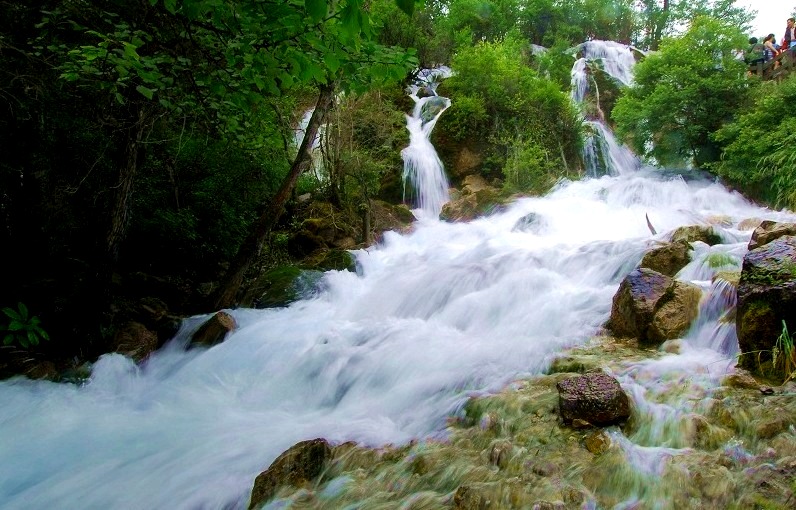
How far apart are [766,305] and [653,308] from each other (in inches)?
39.8

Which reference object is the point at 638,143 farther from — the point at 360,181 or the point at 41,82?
the point at 41,82

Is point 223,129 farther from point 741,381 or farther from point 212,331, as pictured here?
point 741,381

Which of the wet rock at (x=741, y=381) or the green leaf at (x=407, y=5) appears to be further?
the wet rock at (x=741, y=381)

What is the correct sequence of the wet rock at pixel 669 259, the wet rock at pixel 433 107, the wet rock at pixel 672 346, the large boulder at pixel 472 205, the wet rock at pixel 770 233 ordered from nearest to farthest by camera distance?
the wet rock at pixel 672 346, the wet rock at pixel 770 233, the wet rock at pixel 669 259, the large boulder at pixel 472 205, the wet rock at pixel 433 107

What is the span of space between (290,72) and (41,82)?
3.41m

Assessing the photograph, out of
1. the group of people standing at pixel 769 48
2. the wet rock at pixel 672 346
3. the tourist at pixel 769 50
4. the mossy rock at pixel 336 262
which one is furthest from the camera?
the tourist at pixel 769 50

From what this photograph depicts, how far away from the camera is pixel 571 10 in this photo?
90.2ft

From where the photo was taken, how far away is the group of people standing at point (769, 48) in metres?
12.1

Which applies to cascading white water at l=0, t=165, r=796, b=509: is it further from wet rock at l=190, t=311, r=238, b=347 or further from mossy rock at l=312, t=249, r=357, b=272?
mossy rock at l=312, t=249, r=357, b=272

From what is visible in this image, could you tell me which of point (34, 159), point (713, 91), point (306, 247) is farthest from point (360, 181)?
point (713, 91)

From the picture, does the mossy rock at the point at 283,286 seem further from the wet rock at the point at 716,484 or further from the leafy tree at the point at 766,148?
the leafy tree at the point at 766,148

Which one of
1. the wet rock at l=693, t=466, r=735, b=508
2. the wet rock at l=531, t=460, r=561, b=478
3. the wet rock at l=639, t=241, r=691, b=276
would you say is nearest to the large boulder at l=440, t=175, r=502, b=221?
the wet rock at l=639, t=241, r=691, b=276

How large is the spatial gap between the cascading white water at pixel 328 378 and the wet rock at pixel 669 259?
16cm

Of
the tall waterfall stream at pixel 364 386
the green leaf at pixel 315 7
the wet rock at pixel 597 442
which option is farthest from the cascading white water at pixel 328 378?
the green leaf at pixel 315 7
